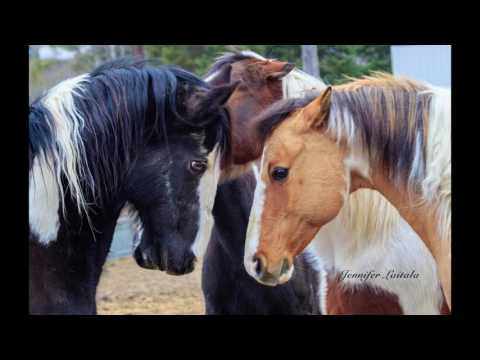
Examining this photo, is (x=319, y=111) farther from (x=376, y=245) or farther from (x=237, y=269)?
(x=237, y=269)

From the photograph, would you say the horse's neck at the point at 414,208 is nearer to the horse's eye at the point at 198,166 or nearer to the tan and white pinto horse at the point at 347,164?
the tan and white pinto horse at the point at 347,164

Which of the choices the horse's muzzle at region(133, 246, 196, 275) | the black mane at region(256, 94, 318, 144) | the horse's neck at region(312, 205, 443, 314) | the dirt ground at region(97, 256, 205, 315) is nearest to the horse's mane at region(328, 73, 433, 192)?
the black mane at region(256, 94, 318, 144)

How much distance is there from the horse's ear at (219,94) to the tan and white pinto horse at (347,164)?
0.66ft

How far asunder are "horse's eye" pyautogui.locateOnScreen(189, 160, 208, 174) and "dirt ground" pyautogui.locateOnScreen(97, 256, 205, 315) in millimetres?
536

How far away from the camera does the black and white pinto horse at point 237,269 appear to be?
120 inches

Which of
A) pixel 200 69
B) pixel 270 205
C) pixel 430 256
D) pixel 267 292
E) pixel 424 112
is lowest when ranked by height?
pixel 267 292

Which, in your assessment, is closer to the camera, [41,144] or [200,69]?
[41,144]

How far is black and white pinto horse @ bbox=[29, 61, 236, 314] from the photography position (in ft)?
8.14

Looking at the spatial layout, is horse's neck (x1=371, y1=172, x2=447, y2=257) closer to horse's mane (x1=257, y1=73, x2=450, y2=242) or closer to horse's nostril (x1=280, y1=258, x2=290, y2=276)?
horse's mane (x1=257, y1=73, x2=450, y2=242)

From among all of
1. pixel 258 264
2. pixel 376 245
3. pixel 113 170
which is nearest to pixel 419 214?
pixel 376 245

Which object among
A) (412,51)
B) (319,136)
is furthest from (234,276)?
(412,51)

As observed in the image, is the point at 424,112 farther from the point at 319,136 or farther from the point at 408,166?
the point at 319,136

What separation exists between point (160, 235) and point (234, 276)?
1.86ft

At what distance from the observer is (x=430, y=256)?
2906mm
